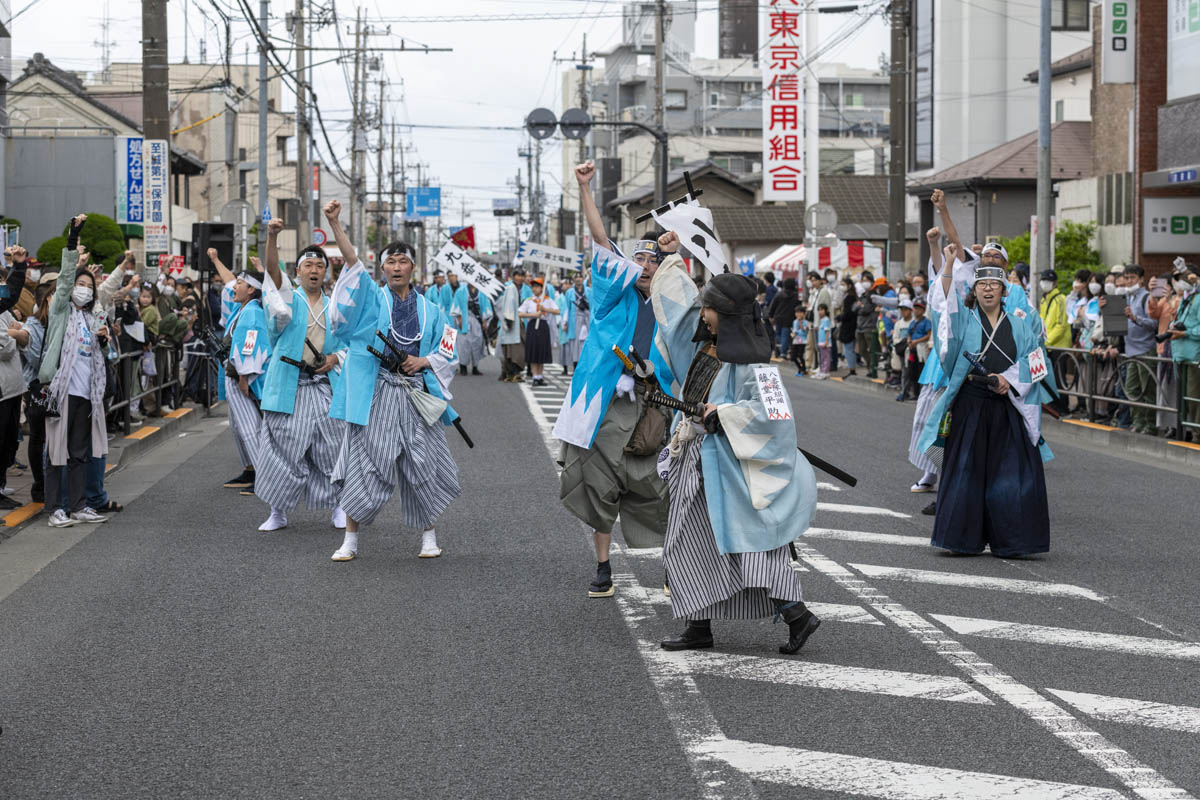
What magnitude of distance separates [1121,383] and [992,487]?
791 centimetres

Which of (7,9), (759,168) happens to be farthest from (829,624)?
(759,168)

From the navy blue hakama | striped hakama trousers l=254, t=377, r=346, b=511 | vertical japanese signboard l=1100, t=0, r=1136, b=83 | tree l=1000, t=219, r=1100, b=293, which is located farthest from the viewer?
tree l=1000, t=219, r=1100, b=293

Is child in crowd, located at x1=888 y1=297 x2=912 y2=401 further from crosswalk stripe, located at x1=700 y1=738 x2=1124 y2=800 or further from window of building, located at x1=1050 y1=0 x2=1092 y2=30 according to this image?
window of building, located at x1=1050 y1=0 x2=1092 y2=30

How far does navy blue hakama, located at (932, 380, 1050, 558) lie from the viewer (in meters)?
8.96

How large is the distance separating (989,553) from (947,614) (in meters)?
2.06

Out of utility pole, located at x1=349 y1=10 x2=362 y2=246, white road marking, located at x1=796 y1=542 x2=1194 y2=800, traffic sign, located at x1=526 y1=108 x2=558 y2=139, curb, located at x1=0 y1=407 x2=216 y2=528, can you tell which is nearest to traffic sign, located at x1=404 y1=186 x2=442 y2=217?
utility pole, located at x1=349 y1=10 x2=362 y2=246

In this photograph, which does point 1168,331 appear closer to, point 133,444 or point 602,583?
Result: point 602,583

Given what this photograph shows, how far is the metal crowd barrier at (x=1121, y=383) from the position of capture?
48.1 feet

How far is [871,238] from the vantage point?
5119 cm

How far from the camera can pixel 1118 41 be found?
83.8 ft

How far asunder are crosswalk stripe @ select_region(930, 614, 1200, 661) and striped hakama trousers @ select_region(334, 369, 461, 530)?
3.29m

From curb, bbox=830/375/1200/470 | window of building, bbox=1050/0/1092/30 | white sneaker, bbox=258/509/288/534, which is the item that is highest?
window of building, bbox=1050/0/1092/30

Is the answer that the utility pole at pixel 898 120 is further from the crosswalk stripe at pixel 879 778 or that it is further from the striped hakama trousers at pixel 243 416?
the crosswalk stripe at pixel 879 778

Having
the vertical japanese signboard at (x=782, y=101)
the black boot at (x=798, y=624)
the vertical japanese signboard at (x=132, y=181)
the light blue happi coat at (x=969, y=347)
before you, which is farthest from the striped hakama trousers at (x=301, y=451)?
the vertical japanese signboard at (x=782, y=101)
